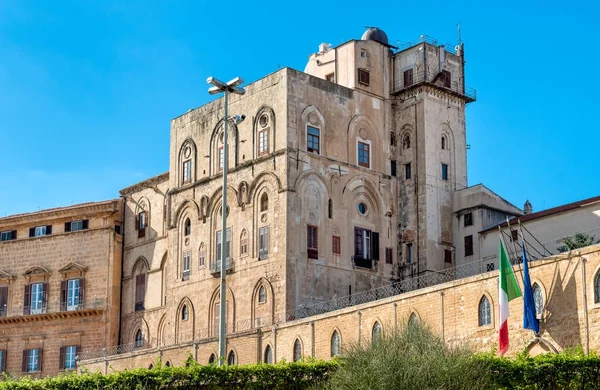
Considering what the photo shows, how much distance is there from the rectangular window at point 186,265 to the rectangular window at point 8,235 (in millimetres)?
15544

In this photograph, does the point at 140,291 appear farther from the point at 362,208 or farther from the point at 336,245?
the point at 362,208

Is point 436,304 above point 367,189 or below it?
below

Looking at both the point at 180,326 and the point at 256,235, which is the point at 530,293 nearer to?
the point at 256,235

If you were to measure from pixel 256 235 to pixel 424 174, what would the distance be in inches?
364

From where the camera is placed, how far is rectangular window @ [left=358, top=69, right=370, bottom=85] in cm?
5544

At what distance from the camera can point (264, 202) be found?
52.8m

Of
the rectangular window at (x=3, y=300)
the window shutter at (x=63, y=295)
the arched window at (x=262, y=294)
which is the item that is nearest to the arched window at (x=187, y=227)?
the arched window at (x=262, y=294)

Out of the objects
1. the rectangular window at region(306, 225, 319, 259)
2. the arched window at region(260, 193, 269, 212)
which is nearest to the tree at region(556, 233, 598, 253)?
the rectangular window at region(306, 225, 319, 259)

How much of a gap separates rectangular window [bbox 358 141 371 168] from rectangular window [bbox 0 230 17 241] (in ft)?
82.2

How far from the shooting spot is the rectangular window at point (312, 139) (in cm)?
5269

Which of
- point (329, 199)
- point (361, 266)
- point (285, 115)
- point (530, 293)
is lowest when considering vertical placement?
point (530, 293)

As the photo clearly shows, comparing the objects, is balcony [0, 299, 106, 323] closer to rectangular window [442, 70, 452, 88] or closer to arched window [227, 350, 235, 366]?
arched window [227, 350, 235, 366]

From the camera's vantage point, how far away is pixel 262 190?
52.9 metres

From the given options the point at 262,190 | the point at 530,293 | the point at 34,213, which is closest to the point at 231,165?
the point at 262,190
